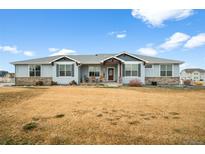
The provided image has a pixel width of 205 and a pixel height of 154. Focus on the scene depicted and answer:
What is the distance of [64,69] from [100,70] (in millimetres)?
4386

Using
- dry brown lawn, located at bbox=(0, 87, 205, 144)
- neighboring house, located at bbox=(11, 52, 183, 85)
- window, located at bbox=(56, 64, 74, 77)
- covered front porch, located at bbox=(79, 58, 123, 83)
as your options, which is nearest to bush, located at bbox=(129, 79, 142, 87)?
neighboring house, located at bbox=(11, 52, 183, 85)

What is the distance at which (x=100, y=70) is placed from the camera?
63.6 ft

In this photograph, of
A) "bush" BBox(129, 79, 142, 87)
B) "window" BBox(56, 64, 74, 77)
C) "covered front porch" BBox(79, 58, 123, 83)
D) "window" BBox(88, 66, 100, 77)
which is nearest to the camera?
"bush" BBox(129, 79, 142, 87)

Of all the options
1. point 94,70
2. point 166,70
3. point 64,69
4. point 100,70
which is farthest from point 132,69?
point 64,69

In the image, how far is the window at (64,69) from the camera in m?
18.5

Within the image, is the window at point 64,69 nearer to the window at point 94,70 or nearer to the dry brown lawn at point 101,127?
the window at point 94,70

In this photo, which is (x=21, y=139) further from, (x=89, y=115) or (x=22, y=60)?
(x=22, y=60)

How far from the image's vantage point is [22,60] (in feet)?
67.5

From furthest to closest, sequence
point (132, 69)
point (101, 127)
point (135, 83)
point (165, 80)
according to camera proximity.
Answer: point (165, 80)
point (132, 69)
point (135, 83)
point (101, 127)

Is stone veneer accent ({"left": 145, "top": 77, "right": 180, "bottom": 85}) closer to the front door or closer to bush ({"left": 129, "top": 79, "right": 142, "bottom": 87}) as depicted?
bush ({"left": 129, "top": 79, "right": 142, "bottom": 87})

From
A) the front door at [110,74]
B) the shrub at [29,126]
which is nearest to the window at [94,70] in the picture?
the front door at [110,74]

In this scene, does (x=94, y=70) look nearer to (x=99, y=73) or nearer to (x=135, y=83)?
(x=99, y=73)

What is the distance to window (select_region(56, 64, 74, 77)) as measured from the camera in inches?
728
